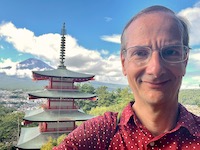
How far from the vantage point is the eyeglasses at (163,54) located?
2.77 feet

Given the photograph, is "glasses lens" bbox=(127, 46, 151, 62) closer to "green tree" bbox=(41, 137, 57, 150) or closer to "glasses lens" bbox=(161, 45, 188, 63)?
"glasses lens" bbox=(161, 45, 188, 63)

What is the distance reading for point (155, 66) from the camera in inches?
32.1

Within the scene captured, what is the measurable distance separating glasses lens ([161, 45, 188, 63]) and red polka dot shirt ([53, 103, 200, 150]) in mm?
205

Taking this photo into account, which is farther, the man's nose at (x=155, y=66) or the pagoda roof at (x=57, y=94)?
the pagoda roof at (x=57, y=94)

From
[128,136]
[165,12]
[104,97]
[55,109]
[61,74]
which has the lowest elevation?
[104,97]

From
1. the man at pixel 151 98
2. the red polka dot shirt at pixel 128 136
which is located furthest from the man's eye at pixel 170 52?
the red polka dot shirt at pixel 128 136

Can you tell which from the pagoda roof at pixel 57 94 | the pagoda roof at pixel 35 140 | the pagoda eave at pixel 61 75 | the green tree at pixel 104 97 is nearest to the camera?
the pagoda roof at pixel 35 140

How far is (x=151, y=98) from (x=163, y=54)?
6.0 inches

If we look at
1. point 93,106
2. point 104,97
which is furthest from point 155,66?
point 104,97

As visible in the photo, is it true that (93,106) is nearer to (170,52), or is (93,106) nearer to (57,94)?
(57,94)

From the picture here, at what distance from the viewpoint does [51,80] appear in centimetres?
1001

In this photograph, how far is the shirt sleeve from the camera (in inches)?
32.7

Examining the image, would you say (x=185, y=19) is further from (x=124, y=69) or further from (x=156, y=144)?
(x=156, y=144)

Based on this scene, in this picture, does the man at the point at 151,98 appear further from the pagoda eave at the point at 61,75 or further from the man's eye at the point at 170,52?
the pagoda eave at the point at 61,75
